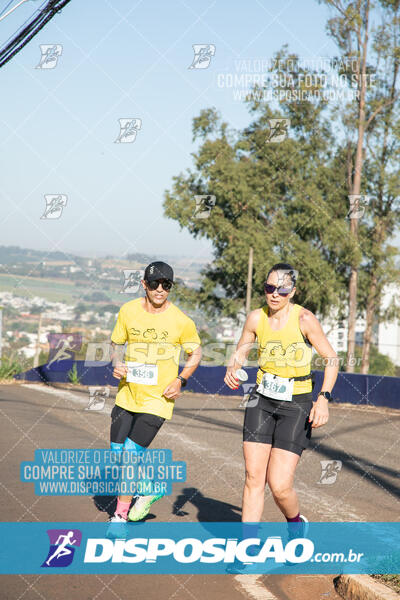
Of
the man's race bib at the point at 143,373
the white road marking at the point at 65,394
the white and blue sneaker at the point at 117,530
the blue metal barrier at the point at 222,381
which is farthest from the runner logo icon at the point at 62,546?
the blue metal barrier at the point at 222,381

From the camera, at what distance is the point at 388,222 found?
3628 cm

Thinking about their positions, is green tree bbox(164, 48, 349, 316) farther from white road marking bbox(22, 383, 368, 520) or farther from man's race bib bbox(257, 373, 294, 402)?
man's race bib bbox(257, 373, 294, 402)

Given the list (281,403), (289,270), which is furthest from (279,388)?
(289,270)

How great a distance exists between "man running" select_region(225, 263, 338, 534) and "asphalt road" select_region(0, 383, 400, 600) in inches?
22.6

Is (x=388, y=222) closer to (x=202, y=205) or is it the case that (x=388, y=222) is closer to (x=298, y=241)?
(x=298, y=241)

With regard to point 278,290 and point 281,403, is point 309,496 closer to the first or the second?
point 281,403

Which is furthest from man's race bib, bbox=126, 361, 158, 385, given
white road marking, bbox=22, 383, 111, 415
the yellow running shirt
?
white road marking, bbox=22, 383, 111, 415

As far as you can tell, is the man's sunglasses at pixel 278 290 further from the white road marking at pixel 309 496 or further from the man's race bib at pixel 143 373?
the white road marking at pixel 309 496

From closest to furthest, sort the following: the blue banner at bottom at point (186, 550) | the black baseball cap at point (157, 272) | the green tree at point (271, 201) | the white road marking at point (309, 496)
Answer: the blue banner at bottom at point (186, 550) → the black baseball cap at point (157, 272) → the white road marking at point (309, 496) → the green tree at point (271, 201)

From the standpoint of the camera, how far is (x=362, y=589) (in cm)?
441

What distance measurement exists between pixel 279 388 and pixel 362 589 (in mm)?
1332

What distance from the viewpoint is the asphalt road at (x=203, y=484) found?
14.9 ft

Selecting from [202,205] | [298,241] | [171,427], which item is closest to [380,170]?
[298,241]

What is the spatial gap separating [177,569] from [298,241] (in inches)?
1305
